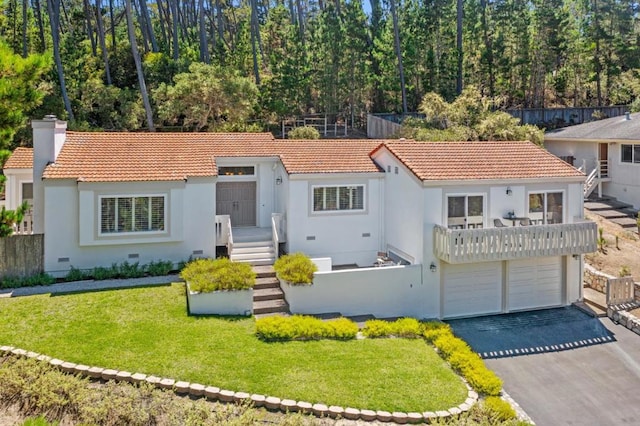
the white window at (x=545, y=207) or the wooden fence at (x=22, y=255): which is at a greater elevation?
the white window at (x=545, y=207)

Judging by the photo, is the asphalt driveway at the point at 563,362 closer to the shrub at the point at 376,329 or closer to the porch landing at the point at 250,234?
the shrub at the point at 376,329

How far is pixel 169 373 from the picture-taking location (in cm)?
1090

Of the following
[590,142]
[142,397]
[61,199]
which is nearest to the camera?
[142,397]

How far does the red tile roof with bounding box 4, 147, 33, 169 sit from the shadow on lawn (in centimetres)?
1763

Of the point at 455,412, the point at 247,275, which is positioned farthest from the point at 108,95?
the point at 455,412

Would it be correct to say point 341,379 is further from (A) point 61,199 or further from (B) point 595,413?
(A) point 61,199

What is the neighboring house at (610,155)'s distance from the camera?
2697cm

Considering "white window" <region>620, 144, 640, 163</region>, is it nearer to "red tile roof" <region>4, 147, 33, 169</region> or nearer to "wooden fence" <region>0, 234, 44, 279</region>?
"wooden fence" <region>0, 234, 44, 279</region>

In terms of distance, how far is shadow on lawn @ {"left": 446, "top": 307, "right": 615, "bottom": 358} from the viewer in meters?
14.3

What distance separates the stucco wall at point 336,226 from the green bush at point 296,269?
70.0 inches

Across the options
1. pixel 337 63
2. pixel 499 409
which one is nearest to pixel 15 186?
pixel 499 409

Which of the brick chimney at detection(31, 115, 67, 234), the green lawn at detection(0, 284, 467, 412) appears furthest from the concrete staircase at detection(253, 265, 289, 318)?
the brick chimney at detection(31, 115, 67, 234)

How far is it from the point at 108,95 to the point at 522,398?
3096cm

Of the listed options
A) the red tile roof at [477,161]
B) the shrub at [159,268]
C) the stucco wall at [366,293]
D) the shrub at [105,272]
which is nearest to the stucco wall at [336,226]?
the red tile roof at [477,161]
